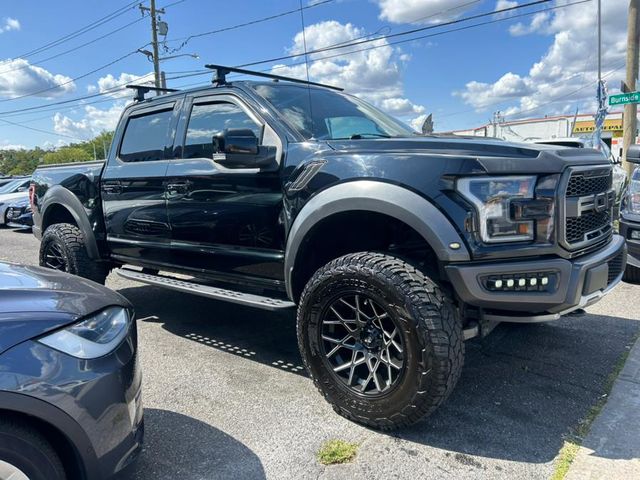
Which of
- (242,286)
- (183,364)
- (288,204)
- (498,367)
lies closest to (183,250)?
(242,286)

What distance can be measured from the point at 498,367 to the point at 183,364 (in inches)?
93.1

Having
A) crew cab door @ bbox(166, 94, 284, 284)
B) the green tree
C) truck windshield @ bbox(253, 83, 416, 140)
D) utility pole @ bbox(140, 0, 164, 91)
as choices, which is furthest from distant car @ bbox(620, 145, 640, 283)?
the green tree

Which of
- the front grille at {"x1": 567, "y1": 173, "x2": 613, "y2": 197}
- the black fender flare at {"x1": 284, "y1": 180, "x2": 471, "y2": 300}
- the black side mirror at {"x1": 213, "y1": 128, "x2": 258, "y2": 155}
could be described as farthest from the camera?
the black side mirror at {"x1": 213, "y1": 128, "x2": 258, "y2": 155}

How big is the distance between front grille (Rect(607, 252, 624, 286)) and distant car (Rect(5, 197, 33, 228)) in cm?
1396

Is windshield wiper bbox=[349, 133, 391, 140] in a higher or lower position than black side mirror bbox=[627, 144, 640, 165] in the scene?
higher

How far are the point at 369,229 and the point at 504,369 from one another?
1.46m

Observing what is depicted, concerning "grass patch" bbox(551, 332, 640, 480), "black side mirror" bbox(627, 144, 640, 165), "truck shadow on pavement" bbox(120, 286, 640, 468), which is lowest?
"grass patch" bbox(551, 332, 640, 480)

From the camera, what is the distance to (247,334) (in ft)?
14.8

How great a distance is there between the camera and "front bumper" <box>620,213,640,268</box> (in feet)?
17.5

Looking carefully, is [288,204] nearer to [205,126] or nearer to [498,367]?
[205,126]

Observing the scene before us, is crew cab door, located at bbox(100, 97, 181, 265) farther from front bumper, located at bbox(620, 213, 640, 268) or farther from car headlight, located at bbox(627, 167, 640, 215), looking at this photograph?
car headlight, located at bbox(627, 167, 640, 215)

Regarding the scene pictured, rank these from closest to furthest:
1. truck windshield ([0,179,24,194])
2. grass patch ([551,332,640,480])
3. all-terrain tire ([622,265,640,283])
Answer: grass patch ([551,332,640,480])
all-terrain tire ([622,265,640,283])
truck windshield ([0,179,24,194])

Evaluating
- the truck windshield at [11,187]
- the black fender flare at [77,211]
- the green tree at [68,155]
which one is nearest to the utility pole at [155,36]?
the truck windshield at [11,187]

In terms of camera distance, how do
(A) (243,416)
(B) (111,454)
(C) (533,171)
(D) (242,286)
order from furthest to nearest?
(D) (242,286) → (A) (243,416) → (C) (533,171) → (B) (111,454)
